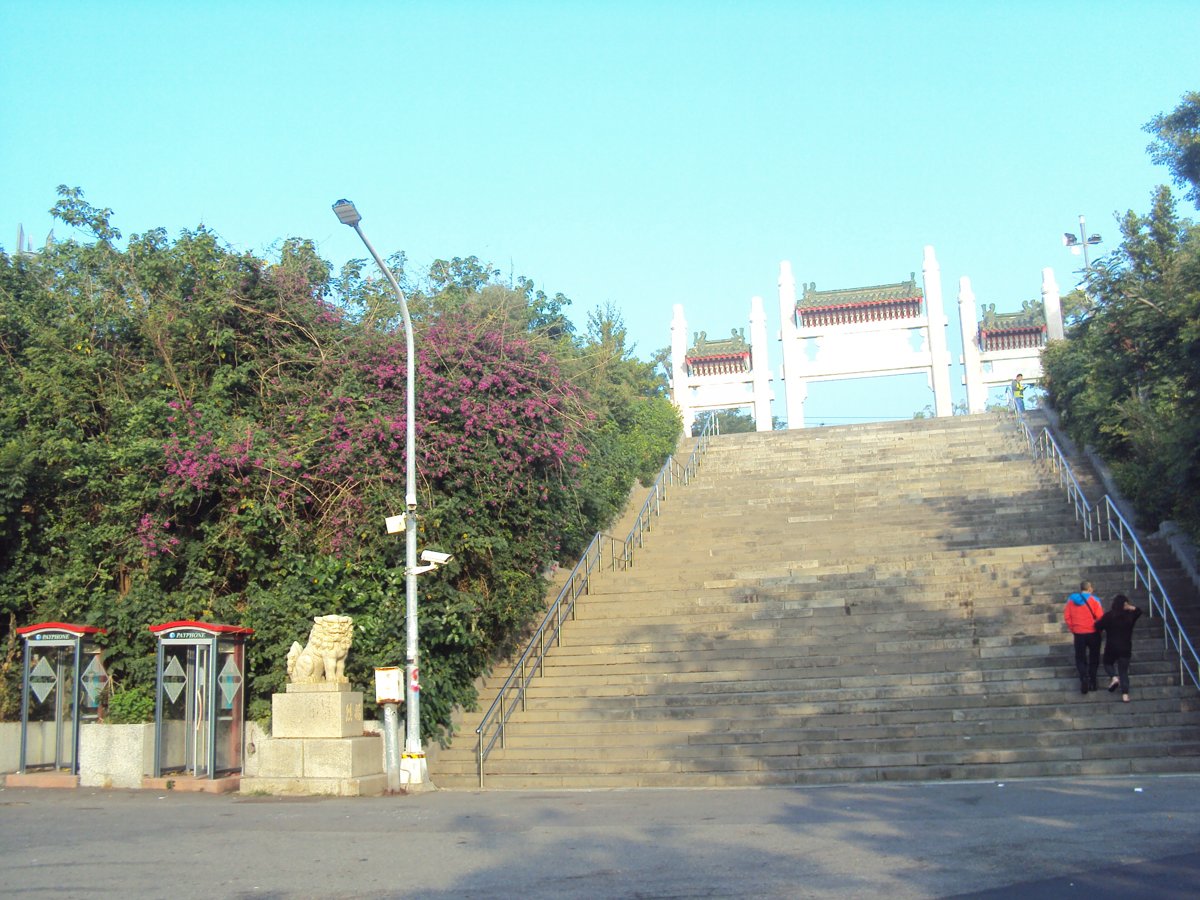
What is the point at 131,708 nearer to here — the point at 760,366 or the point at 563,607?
the point at 563,607

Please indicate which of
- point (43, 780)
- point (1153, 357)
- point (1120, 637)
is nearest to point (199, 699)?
point (43, 780)

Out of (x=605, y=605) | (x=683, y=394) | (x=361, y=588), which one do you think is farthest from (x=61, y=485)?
(x=683, y=394)

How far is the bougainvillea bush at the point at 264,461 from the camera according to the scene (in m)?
16.0

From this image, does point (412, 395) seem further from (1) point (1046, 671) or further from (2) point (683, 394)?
(2) point (683, 394)

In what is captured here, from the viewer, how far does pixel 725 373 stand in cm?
3719

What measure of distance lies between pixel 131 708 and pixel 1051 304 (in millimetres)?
29836

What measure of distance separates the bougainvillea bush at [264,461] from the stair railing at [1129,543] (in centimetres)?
868

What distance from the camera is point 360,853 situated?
8680mm

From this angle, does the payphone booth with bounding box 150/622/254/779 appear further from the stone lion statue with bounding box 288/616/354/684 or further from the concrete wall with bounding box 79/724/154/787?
the stone lion statue with bounding box 288/616/354/684

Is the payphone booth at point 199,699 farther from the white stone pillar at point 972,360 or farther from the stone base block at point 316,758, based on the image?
the white stone pillar at point 972,360

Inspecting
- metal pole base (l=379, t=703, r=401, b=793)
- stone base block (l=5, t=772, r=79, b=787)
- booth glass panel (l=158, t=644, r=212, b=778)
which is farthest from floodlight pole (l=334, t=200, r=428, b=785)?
stone base block (l=5, t=772, r=79, b=787)

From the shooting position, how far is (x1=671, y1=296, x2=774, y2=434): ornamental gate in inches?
1444

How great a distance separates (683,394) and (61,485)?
74.5 ft

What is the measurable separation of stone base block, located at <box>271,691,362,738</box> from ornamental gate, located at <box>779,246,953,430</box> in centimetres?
2372
